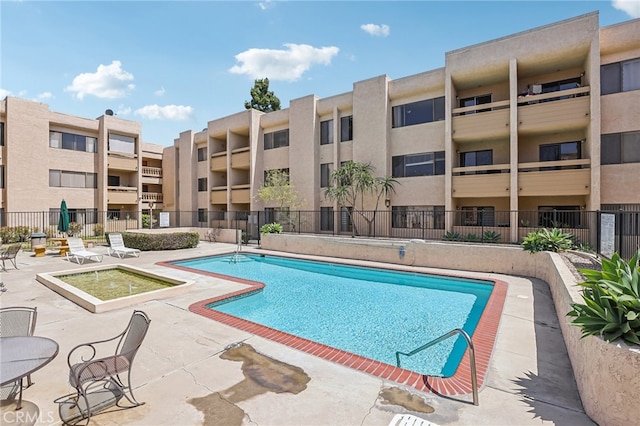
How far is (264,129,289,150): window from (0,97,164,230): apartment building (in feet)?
48.7

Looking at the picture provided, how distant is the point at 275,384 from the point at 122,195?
1282 inches

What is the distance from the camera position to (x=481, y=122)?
1747 centimetres

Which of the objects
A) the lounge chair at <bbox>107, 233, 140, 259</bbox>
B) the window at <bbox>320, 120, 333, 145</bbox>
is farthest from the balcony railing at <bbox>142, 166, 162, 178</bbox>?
the window at <bbox>320, 120, 333, 145</bbox>

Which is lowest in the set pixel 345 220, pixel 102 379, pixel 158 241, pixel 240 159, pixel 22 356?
pixel 102 379

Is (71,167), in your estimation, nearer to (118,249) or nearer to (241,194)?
(241,194)

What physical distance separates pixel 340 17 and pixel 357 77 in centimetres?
799

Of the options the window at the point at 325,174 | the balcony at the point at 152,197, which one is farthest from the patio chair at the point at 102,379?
the balcony at the point at 152,197

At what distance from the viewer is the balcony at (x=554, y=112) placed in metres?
15.0

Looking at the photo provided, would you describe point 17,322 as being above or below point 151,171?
below

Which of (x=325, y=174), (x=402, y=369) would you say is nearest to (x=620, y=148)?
(x=325, y=174)

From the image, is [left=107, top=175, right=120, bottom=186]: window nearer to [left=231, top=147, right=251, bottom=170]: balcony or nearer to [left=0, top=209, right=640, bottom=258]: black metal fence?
[left=0, top=209, right=640, bottom=258]: black metal fence

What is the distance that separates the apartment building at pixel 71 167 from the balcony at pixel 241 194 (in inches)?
429

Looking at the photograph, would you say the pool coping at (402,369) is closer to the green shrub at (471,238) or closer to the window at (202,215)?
the green shrub at (471,238)

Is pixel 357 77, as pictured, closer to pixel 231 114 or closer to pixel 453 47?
pixel 453 47
